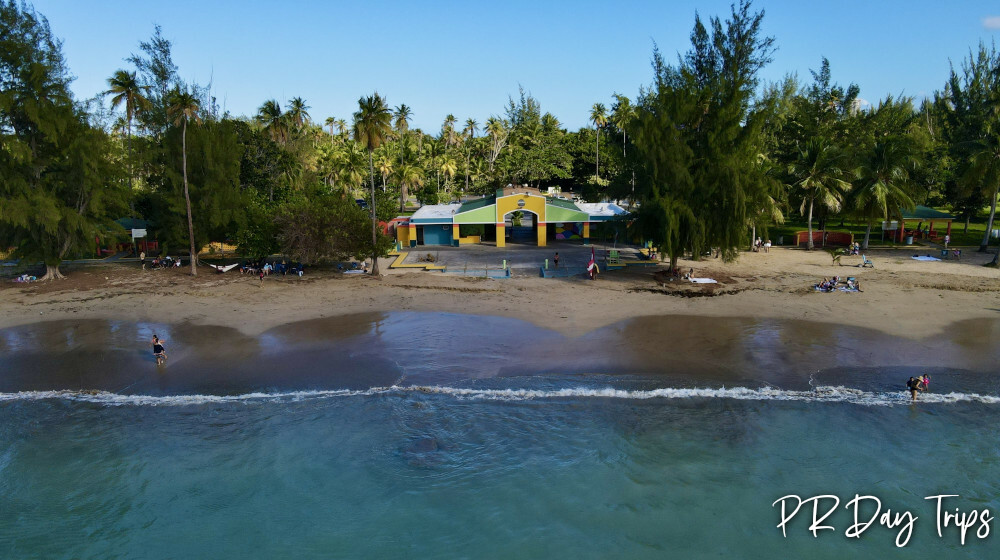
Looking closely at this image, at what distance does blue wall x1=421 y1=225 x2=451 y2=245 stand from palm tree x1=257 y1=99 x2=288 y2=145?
17.8m

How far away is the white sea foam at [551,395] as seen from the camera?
1903 cm

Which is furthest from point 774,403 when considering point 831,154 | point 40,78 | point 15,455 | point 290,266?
point 40,78

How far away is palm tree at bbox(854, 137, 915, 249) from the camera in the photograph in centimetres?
4372

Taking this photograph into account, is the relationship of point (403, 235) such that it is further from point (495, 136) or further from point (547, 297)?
point (495, 136)

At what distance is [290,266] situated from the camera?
132 feet

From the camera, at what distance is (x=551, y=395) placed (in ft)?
64.7

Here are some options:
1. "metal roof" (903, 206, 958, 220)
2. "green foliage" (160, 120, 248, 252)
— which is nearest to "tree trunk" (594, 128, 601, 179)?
"metal roof" (903, 206, 958, 220)

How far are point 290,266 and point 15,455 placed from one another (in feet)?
80.8

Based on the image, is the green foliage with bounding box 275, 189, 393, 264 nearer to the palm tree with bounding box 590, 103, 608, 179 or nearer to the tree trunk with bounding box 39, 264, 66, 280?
the tree trunk with bounding box 39, 264, 66, 280

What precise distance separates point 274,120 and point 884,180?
52.6 m

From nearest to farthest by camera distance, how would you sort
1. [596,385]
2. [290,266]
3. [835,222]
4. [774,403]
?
[774,403] → [596,385] → [290,266] → [835,222]

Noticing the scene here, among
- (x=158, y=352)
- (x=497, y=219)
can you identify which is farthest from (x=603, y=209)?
(x=158, y=352)

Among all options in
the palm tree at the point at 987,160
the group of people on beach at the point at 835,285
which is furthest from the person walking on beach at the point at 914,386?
the palm tree at the point at 987,160

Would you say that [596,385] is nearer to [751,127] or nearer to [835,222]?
[751,127]
